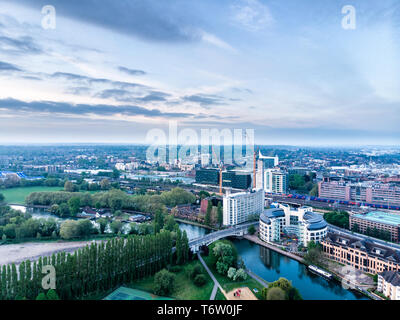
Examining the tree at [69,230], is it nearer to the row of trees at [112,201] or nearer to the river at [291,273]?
the row of trees at [112,201]

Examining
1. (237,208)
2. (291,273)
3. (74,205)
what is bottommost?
(291,273)

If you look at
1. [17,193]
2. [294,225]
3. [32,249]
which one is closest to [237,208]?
[294,225]

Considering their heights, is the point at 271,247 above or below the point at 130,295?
below

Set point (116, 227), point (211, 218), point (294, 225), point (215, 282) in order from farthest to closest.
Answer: point (211, 218)
point (116, 227)
point (294, 225)
point (215, 282)

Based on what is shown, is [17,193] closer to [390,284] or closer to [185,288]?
[185,288]

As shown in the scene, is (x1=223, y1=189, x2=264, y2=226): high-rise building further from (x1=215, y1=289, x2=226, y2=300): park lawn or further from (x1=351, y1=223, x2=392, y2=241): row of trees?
(x1=215, y1=289, x2=226, y2=300): park lawn
